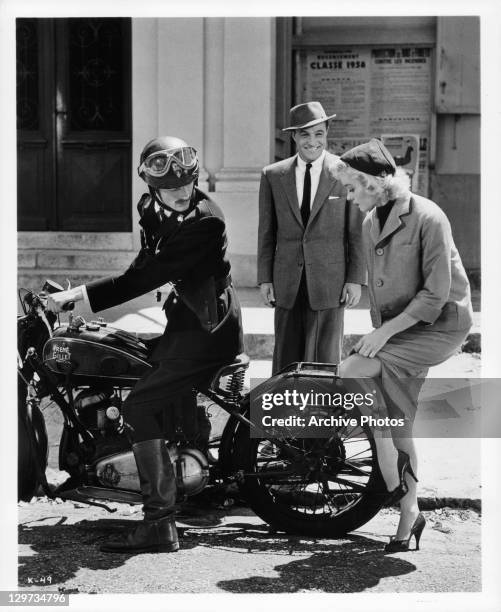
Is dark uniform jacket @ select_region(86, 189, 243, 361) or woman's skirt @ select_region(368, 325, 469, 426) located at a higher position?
dark uniform jacket @ select_region(86, 189, 243, 361)

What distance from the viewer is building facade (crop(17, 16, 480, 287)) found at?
7.73 meters

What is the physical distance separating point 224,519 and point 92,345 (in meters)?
1.01

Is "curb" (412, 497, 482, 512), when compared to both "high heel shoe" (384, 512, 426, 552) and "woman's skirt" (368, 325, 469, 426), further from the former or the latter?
"woman's skirt" (368, 325, 469, 426)

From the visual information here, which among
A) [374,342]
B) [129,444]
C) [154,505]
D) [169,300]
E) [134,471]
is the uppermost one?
[169,300]

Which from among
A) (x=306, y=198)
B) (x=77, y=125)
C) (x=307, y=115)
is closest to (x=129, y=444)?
(x=306, y=198)

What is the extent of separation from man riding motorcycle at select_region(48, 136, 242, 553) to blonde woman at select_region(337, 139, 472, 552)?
58 cm

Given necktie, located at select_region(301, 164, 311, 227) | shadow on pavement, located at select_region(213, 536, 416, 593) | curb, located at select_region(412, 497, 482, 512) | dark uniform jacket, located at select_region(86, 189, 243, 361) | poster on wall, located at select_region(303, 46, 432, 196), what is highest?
poster on wall, located at select_region(303, 46, 432, 196)

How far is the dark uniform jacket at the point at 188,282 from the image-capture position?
13.8 ft

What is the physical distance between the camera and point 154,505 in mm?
Answer: 4293

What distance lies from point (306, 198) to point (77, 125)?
4134 mm

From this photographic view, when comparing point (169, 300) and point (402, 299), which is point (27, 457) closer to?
point (169, 300)

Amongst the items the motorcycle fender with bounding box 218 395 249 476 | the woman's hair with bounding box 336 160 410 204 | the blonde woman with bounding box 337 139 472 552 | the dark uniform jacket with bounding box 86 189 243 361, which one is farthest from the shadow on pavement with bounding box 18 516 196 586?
the woman's hair with bounding box 336 160 410 204

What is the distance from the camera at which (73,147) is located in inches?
344
